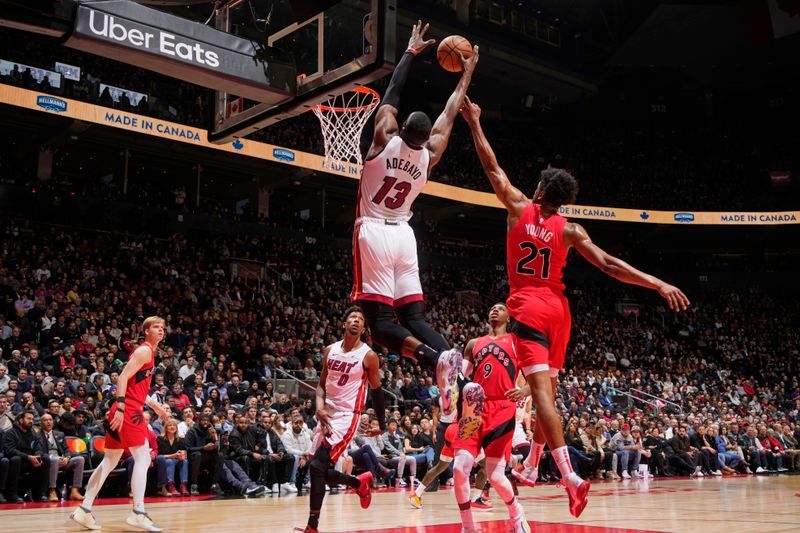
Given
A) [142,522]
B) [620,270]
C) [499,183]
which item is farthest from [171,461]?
[620,270]

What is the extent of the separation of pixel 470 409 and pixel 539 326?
30.3 inches

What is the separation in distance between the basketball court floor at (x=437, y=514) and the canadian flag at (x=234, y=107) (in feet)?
12.8

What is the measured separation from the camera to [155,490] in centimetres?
1151

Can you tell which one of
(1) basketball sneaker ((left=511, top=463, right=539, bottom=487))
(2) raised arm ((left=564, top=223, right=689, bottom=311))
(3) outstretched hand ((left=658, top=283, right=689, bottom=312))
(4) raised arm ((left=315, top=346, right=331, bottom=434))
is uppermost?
(2) raised arm ((left=564, top=223, right=689, bottom=311))

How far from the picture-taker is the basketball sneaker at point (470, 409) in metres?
5.20

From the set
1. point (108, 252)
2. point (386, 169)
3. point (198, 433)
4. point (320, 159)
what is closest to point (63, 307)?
point (108, 252)

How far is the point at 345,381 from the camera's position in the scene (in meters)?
6.89

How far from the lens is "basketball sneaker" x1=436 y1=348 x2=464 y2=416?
4.76 m

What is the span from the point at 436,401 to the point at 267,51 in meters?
9.76

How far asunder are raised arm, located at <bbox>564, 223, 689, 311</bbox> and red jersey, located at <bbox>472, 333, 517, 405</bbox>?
2130 mm

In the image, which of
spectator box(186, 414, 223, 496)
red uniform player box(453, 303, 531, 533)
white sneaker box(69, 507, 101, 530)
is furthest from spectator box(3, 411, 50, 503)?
red uniform player box(453, 303, 531, 533)

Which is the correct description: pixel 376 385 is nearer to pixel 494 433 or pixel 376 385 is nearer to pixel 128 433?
pixel 494 433

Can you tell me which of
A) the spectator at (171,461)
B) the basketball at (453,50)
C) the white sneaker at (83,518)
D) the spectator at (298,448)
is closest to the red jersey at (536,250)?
the basketball at (453,50)

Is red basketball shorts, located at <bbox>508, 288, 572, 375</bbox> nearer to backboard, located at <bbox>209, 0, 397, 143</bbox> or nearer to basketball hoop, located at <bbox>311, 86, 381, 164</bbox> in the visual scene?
backboard, located at <bbox>209, 0, 397, 143</bbox>
